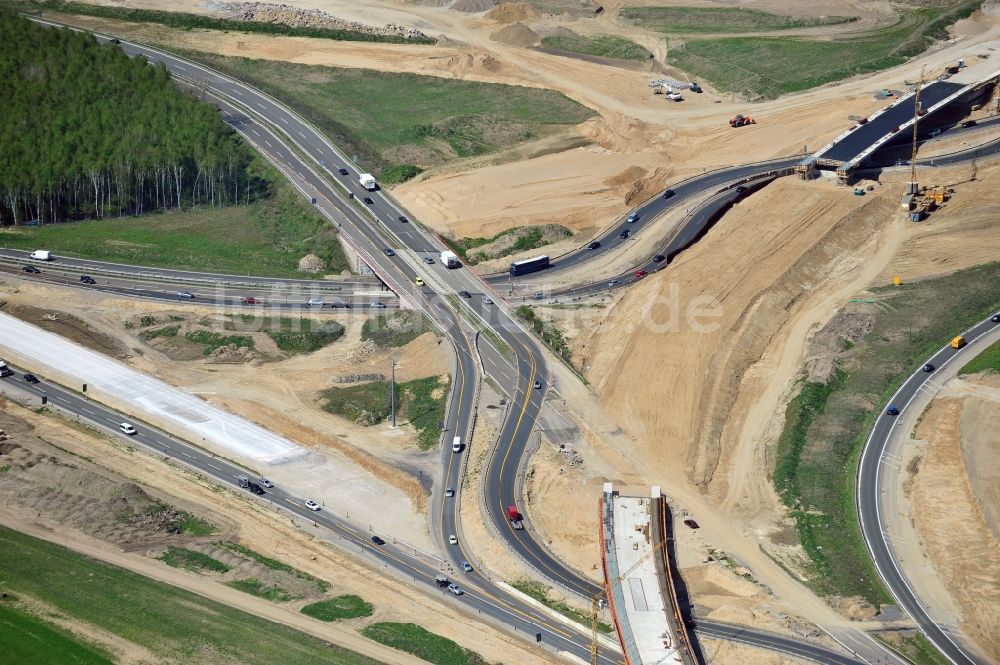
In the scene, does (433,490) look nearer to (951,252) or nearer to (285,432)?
(285,432)

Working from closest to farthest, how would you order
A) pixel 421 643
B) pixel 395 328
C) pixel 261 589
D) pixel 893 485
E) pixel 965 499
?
1. pixel 421 643
2. pixel 261 589
3. pixel 965 499
4. pixel 893 485
5. pixel 395 328

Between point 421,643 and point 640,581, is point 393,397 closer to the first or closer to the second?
point 421,643

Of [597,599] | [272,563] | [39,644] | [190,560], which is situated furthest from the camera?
[272,563]

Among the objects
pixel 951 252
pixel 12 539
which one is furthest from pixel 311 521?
pixel 951 252

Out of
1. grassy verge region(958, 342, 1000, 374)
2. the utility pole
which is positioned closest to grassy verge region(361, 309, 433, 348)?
the utility pole

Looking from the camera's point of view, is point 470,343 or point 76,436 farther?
point 470,343

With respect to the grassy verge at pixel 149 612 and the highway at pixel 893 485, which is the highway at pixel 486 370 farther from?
the grassy verge at pixel 149 612

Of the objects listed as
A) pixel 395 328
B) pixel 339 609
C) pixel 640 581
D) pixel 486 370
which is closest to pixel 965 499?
pixel 640 581
